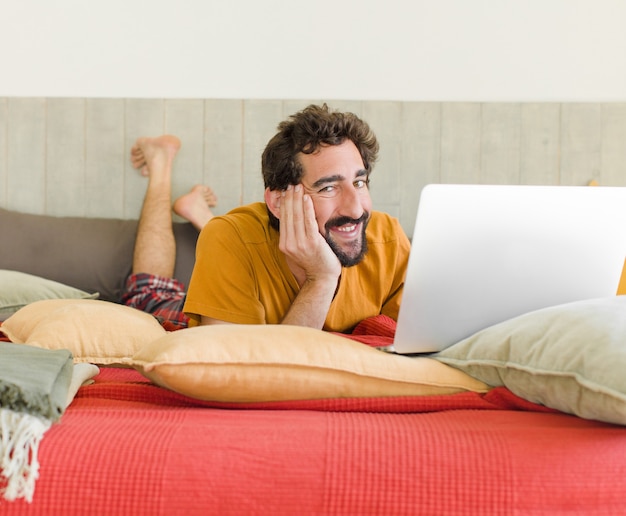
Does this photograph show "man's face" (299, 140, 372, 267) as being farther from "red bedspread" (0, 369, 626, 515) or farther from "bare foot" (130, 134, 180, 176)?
"bare foot" (130, 134, 180, 176)

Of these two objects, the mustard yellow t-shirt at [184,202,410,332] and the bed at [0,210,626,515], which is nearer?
the bed at [0,210,626,515]

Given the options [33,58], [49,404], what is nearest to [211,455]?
[49,404]

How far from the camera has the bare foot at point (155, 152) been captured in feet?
8.99

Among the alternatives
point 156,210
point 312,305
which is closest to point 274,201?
point 312,305

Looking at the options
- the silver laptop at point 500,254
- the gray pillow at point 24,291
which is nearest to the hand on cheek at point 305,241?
the silver laptop at point 500,254

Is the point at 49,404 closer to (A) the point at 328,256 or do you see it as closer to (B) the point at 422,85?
(A) the point at 328,256

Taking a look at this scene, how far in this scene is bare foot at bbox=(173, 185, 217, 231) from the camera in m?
2.63

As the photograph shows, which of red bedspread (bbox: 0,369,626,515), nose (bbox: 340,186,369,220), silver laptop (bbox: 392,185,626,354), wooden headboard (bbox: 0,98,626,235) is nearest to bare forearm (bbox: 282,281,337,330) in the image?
nose (bbox: 340,186,369,220)

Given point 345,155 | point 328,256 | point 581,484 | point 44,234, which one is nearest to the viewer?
point 581,484

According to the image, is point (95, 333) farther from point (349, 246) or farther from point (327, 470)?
point (327, 470)

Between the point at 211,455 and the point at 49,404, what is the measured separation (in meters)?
0.21

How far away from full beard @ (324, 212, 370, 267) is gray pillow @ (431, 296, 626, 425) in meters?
0.58

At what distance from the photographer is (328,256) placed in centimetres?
154

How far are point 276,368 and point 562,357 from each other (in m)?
0.37
